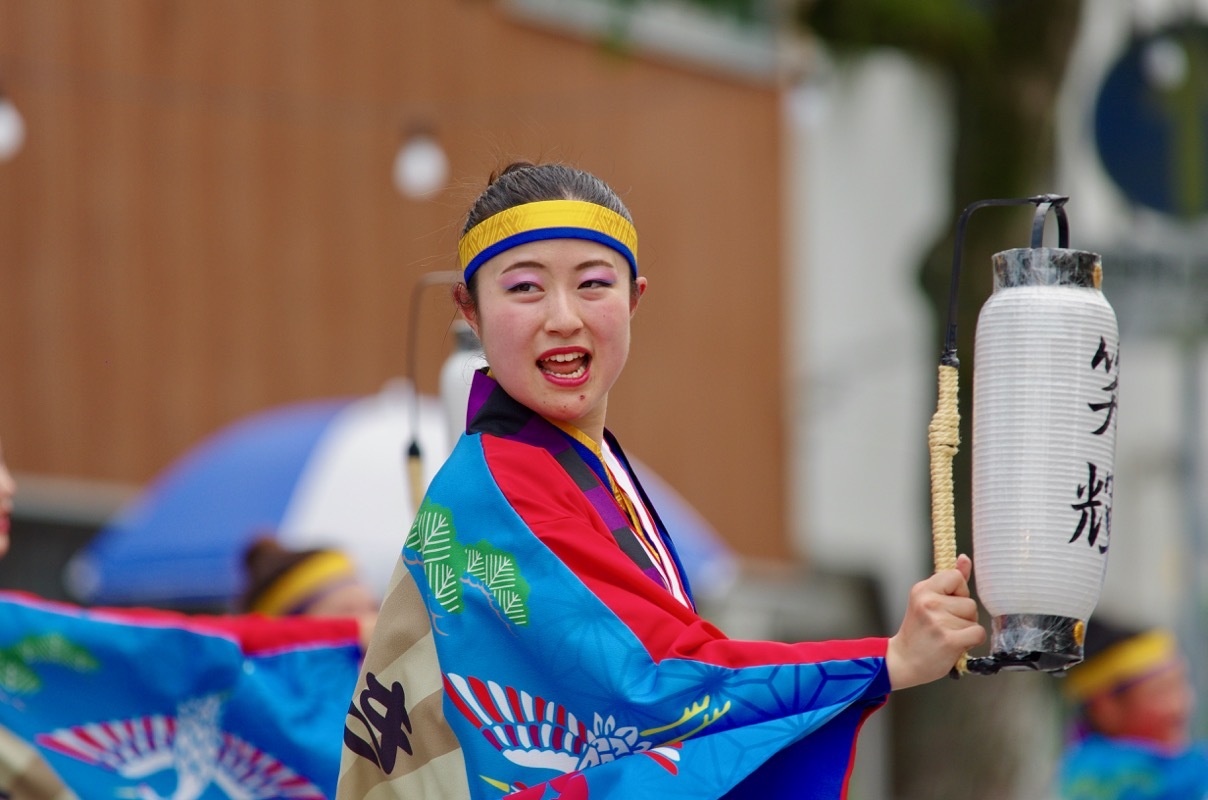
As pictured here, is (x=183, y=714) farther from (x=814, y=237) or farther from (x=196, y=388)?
(x=814, y=237)

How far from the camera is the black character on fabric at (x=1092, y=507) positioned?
213 cm

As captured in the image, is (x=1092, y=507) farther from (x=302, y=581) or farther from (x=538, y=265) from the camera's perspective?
(x=302, y=581)

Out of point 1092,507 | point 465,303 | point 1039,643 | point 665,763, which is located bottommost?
point 665,763

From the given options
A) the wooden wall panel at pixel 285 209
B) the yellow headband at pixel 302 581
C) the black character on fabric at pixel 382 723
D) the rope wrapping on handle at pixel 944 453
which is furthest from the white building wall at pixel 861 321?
the rope wrapping on handle at pixel 944 453

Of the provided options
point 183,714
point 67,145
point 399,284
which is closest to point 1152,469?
point 399,284

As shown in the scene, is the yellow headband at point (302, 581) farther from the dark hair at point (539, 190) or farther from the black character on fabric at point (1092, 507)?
the black character on fabric at point (1092, 507)

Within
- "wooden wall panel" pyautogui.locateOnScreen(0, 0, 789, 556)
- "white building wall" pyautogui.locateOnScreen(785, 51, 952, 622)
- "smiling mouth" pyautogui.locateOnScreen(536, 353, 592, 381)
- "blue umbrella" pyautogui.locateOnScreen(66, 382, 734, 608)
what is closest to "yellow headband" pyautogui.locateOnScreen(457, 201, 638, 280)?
"smiling mouth" pyautogui.locateOnScreen(536, 353, 592, 381)

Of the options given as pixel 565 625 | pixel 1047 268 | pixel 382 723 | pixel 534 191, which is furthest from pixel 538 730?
pixel 1047 268

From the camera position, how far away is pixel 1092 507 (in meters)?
2.14

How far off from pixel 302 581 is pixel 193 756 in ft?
2.83

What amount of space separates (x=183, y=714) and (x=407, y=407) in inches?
142

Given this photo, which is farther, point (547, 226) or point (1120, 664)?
point (1120, 664)

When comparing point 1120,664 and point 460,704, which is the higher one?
point 460,704

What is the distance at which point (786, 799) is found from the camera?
216cm
